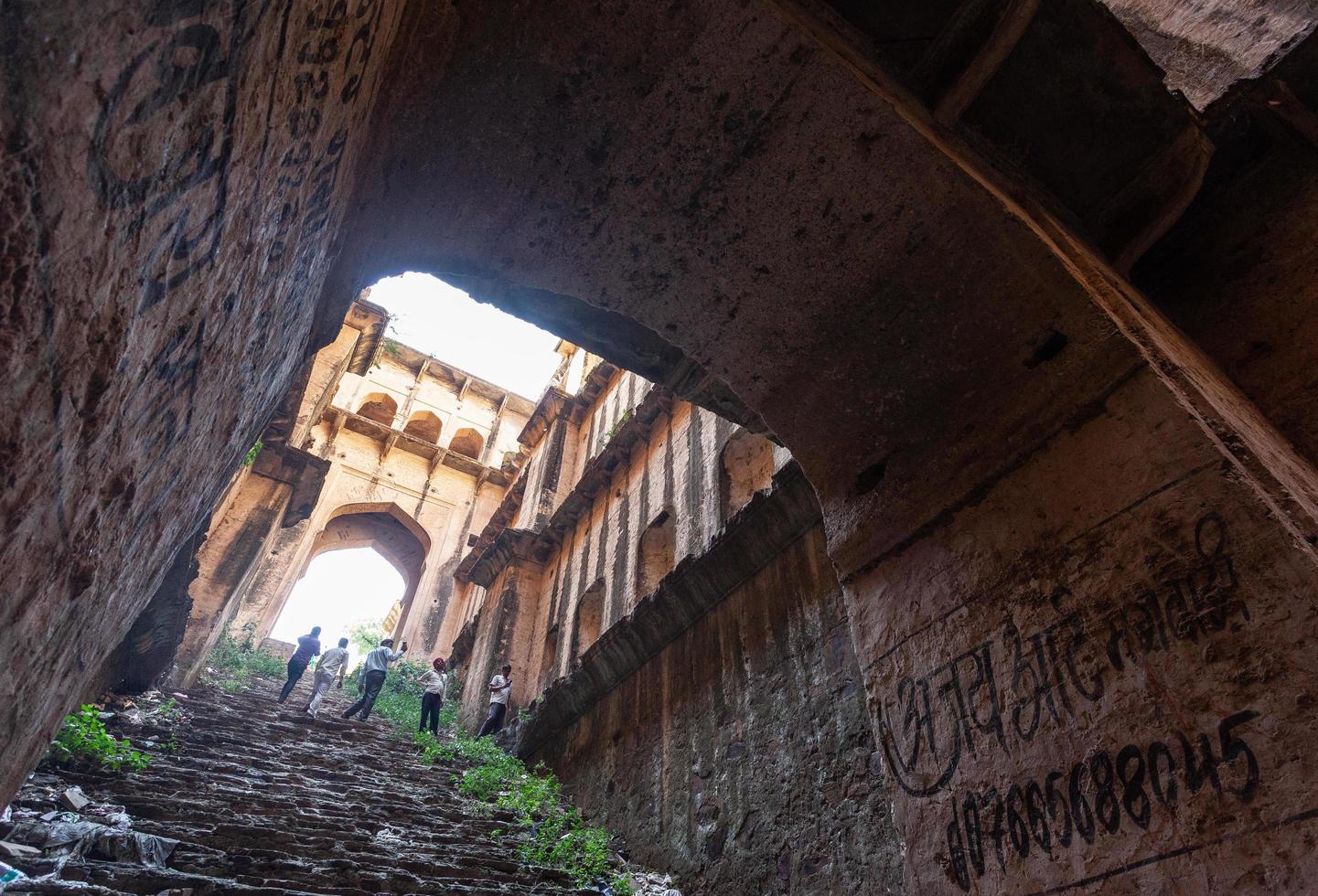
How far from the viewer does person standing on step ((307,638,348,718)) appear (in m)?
10.0

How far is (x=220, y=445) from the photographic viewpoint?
7.04 ft

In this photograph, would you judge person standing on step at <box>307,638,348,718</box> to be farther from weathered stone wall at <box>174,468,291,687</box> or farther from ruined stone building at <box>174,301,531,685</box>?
ruined stone building at <box>174,301,531,685</box>

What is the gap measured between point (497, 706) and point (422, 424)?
16971 millimetres

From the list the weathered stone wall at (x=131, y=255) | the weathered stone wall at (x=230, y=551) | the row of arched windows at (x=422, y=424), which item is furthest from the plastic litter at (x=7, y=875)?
the row of arched windows at (x=422, y=424)

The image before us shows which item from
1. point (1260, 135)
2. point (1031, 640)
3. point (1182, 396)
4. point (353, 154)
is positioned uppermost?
point (1260, 135)

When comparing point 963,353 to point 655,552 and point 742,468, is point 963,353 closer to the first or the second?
point 742,468

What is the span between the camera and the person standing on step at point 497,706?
11.6 meters

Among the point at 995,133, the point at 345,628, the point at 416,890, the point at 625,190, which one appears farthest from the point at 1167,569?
the point at 345,628

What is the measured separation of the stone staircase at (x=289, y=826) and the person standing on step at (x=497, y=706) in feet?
10.4

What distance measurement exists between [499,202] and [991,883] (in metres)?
2.73

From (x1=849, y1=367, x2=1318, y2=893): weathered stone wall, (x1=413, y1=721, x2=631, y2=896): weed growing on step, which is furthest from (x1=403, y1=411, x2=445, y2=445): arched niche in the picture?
(x1=849, y1=367, x2=1318, y2=893): weathered stone wall

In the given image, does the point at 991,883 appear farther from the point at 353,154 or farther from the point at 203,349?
the point at 353,154

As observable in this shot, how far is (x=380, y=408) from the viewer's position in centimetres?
2634

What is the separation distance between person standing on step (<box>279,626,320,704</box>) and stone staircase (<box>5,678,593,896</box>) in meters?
2.38
